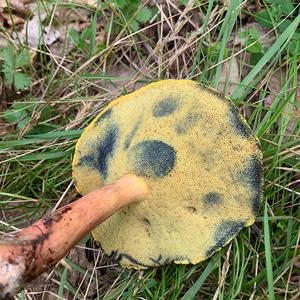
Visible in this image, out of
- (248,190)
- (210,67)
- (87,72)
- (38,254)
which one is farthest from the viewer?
(87,72)

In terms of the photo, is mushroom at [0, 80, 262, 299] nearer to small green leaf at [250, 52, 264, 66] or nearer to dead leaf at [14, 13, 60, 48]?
small green leaf at [250, 52, 264, 66]

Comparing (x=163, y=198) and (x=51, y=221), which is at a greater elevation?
(x=51, y=221)

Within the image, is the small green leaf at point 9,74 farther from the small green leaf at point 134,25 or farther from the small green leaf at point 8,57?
the small green leaf at point 134,25

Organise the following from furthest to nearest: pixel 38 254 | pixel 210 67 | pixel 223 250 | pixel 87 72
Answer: pixel 87 72, pixel 210 67, pixel 223 250, pixel 38 254

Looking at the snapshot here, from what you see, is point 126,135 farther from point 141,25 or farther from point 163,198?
point 141,25

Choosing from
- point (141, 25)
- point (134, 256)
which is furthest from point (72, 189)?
point (141, 25)


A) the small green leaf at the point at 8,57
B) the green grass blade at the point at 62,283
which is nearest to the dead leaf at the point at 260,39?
the small green leaf at the point at 8,57
